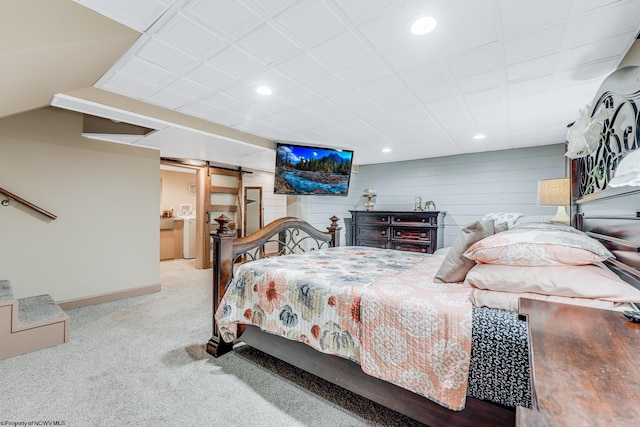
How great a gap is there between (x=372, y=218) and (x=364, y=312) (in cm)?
403

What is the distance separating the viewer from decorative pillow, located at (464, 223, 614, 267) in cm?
122

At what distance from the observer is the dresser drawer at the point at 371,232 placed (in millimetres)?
5173

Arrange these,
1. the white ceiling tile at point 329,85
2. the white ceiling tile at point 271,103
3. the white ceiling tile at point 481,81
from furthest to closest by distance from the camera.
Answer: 1. the white ceiling tile at point 271,103
2. the white ceiling tile at point 329,85
3. the white ceiling tile at point 481,81

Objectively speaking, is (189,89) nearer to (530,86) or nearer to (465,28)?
(465,28)

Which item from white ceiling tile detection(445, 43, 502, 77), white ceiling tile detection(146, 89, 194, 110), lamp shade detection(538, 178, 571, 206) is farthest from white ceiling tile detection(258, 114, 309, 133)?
lamp shade detection(538, 178, 571, 206)

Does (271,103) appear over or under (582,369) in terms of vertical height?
over

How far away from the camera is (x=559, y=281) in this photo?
115cm

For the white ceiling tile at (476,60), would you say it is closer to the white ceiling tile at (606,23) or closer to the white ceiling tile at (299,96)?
the white ceiling tile at (606,23)

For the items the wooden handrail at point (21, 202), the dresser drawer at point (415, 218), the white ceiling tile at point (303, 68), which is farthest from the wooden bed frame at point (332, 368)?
the dresser drawer at point (415, 218)

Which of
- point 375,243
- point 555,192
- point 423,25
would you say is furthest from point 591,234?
point 375,243

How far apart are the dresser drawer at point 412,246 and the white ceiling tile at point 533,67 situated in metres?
3.03

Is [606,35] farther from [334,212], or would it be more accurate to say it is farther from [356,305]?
[334,212]

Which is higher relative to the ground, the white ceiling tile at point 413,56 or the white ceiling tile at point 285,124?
the white ceiling tile at point 413,56

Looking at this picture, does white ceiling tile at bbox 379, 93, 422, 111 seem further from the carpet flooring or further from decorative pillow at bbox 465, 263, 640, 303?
the carpet flooring
